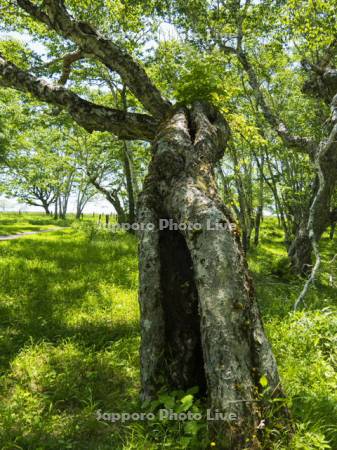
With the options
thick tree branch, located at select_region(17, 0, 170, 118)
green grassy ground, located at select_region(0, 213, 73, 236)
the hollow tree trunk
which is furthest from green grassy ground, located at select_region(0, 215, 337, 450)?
green grassy ground, located at select_region(0, 213, 73, 236)

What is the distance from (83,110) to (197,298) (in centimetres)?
442

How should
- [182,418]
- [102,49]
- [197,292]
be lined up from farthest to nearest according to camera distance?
[102,49], [197,292], [182,418]

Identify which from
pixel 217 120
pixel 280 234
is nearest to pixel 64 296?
pixel 217 120

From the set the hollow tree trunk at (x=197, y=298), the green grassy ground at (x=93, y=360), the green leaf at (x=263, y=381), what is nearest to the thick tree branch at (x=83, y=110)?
the hollow tree trunk at (x=197, y=298)

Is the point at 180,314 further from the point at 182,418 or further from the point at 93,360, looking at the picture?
the point at 93,360

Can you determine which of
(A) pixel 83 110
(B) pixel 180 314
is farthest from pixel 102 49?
(B) pixel 180 314

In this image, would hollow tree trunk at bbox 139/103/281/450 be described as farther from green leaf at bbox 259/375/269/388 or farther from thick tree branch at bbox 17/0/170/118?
thick tree branch at bbox 17/0/170/118

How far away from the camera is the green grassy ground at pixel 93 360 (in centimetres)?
317

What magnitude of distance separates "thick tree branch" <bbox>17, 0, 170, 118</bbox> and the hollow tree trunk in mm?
2056

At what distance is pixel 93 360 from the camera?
4844 millimetres

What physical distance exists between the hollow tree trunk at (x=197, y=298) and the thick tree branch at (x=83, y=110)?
1.82 m

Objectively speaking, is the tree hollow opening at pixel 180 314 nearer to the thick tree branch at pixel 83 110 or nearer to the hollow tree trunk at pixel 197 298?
the hollow tree trunk at pixel 197 298

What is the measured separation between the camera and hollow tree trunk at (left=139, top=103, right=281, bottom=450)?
2.77m

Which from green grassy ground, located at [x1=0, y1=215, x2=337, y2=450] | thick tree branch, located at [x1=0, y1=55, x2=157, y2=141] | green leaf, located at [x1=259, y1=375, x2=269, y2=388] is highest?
thick tree branch, located at [x1=0, y1=55, x2=157, y2=141]
